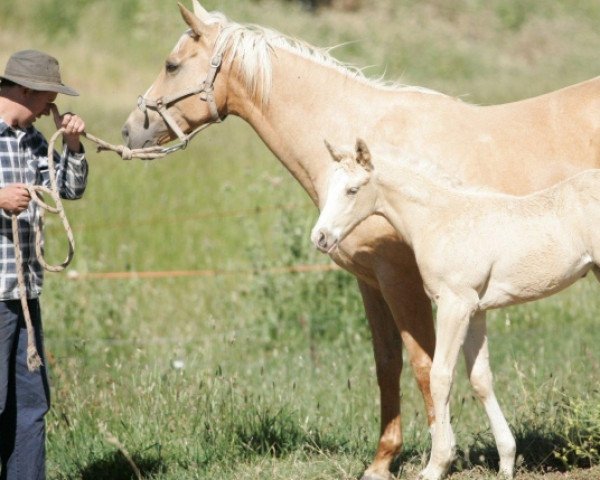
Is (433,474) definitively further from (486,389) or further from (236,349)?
(236,349)

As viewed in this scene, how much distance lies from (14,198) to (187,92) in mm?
1245

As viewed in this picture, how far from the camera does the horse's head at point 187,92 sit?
5164 millimetres

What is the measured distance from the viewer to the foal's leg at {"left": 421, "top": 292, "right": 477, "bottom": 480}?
421 centimetres

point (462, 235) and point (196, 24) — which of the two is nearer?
point (462, 235)

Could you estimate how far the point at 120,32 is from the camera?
22703 millimetres

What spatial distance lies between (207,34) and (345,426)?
233 cm

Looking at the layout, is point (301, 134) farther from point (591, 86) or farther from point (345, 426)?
point (345, 426)

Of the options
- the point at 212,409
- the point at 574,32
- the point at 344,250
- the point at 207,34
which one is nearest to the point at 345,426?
the point at 212,409

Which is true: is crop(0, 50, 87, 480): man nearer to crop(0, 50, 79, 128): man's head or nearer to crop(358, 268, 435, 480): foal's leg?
crop(0, 50, 79, 128): man's head

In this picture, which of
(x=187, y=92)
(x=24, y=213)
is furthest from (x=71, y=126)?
(x=187, y=92)

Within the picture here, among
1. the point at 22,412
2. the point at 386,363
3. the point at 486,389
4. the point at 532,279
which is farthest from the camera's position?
the point at 386,363

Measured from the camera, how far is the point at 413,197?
172 inches

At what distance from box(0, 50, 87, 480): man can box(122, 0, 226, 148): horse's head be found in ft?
2.16

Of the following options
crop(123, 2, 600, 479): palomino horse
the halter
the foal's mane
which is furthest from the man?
the foal's mane
